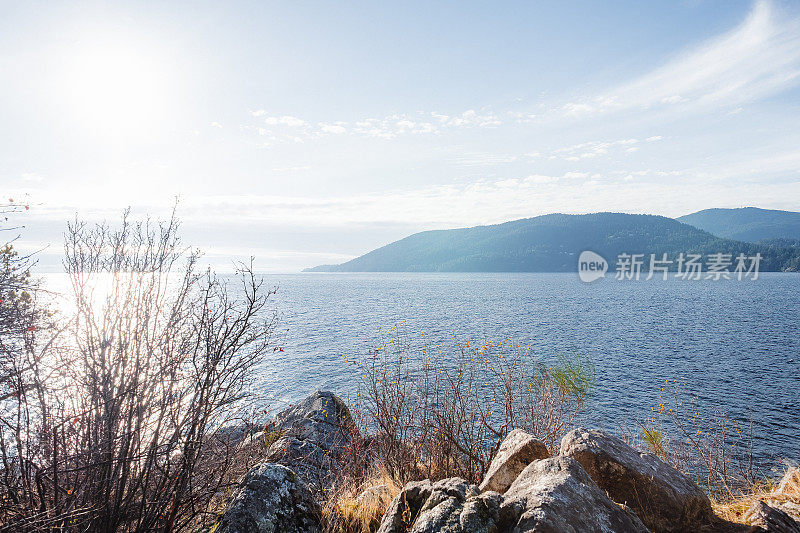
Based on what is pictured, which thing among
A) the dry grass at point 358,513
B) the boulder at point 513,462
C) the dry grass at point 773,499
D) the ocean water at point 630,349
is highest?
the boulder at point 513,462

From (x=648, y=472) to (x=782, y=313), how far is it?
73795mm

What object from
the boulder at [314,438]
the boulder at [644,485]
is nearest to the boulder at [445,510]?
the boulder at [644,485]

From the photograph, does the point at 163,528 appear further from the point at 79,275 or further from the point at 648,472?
the point at 648,472

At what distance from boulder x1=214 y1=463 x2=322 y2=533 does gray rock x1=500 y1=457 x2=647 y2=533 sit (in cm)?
213

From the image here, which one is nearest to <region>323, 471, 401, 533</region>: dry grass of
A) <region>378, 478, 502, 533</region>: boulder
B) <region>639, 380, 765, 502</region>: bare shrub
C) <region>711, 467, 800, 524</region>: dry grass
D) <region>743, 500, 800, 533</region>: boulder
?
<region>378, 478, 502, 533</region>: boulder

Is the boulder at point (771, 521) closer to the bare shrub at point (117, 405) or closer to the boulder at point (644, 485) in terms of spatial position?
the boulder at point (644, 485)

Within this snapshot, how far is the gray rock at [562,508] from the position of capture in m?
3.50

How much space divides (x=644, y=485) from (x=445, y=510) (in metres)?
Result: 2.88

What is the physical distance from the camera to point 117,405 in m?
4.64

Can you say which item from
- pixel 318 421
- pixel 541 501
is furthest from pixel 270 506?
pixel 318 421

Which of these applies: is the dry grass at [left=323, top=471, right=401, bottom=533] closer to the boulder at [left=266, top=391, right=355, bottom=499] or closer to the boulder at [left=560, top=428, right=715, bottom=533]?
the boulder at [left=266, top=391, right=355, bottom=499]

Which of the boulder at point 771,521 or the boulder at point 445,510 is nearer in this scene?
the boulder at point 445,510

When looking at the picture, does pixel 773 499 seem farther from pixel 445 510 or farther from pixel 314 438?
pixel 314 438

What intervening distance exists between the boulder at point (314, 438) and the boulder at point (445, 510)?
11.7 ft
